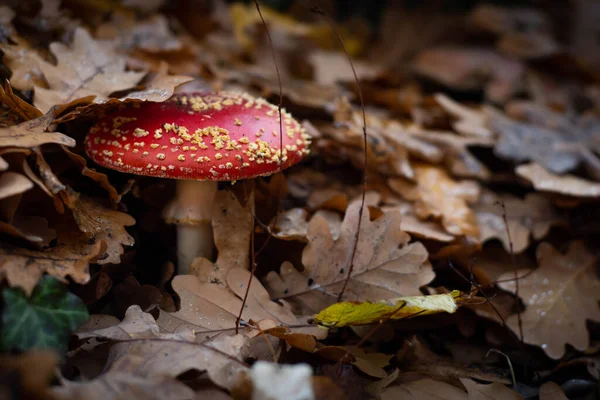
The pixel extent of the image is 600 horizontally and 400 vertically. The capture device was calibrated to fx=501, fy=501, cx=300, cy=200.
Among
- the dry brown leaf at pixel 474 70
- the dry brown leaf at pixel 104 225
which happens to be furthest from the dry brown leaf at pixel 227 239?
the dry brown leaf at pixel 474 70

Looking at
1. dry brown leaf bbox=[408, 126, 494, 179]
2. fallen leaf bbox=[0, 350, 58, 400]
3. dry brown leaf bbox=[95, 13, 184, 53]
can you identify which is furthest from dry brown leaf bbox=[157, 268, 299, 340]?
dry brown leaf bbox=[95, 13, 184, 53]

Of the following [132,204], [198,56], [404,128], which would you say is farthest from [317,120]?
[132,204]

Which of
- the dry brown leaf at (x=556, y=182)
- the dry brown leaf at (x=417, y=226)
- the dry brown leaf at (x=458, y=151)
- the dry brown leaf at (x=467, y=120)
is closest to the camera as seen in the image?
the dry brown leaf at (x=417, y=226)

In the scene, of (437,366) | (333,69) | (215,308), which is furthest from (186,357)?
(333,69)

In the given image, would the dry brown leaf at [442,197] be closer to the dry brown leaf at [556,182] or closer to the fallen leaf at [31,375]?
the dry brown leaf at [556,182]

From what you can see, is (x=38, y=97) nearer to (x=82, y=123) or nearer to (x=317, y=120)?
(x=82, y=123)

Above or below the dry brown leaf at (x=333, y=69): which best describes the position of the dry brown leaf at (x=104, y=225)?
above
